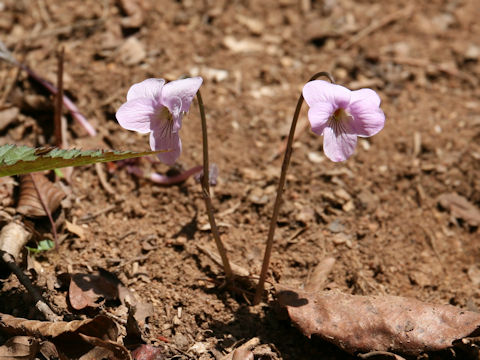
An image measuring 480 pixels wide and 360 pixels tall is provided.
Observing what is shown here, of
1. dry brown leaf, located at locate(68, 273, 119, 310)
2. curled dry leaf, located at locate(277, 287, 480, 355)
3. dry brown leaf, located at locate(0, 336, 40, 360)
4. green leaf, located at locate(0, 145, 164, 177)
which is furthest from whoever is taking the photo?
dry brown leaf, located at locate(68, 273, 119, 310)

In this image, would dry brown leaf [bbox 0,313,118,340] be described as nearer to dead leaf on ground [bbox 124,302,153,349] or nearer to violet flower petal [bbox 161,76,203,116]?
dead leaf on ground [bbox 124,302,153,349]

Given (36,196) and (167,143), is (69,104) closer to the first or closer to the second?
(36,196)

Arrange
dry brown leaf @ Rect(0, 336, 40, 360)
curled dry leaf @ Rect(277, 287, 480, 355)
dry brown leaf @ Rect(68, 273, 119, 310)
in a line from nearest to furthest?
dry brown leaf @ Rect(0, 336, 40, 360) < curled dry leaf @ Rect(277, 287, 480, 355) < dry brown leaf @ Rect(68, 273, 119, 310)

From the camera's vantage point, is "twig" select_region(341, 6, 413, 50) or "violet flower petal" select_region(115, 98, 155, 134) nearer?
"violet flower petal" select_region(115, 98, 155, 134)

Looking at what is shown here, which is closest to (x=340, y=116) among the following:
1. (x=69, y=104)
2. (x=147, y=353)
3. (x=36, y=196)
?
(x=147, y=353)

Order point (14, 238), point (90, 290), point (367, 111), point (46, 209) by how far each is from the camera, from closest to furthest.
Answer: point (367, 111)
point (90, 290)
point (14, 238)
point (46, 209)

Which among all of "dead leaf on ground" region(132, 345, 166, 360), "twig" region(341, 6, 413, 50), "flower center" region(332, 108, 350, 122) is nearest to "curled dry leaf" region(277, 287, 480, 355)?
"dead leaf on ground" region(132, 345, 166, 360)
